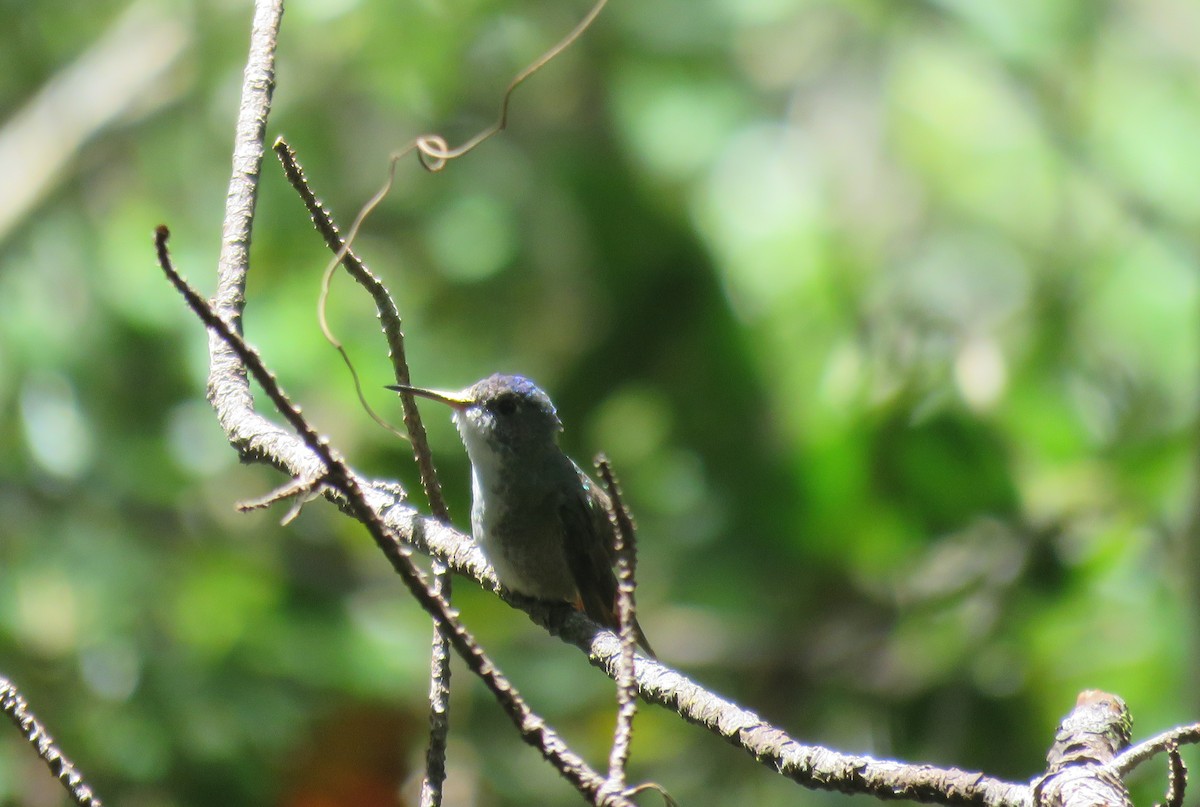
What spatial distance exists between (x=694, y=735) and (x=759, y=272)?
1.99 meters

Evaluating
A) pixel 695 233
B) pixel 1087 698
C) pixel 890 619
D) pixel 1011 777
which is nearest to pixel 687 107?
pixel 695 233

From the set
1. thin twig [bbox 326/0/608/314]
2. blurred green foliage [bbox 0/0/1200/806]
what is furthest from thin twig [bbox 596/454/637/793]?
blurred green foliage [bbox 0/0/1200/806]

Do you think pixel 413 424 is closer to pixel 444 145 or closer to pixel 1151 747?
pixel 444 145

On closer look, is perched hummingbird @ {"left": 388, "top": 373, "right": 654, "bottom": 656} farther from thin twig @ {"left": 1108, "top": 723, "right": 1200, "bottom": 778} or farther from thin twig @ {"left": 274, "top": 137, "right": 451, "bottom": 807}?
thin twig @ {"left": 1108, "top": 723, "right": 1200, "bottom": 778}

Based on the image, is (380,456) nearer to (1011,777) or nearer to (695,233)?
(695,233)

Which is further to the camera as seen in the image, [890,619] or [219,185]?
[219,185]

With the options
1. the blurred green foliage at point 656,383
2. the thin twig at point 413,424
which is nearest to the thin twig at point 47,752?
the thin twig at point 413,424

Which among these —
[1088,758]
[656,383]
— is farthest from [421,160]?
[656,383]

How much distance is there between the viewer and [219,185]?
240 inches

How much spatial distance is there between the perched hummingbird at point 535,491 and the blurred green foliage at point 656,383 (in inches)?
53.7

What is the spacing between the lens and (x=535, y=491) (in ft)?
11.3

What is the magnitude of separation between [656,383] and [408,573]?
3780 millimetres

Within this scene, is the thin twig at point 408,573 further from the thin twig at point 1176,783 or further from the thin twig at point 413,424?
the thin twig at point 1176,783

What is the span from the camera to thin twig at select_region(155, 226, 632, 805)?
4.53 feet
